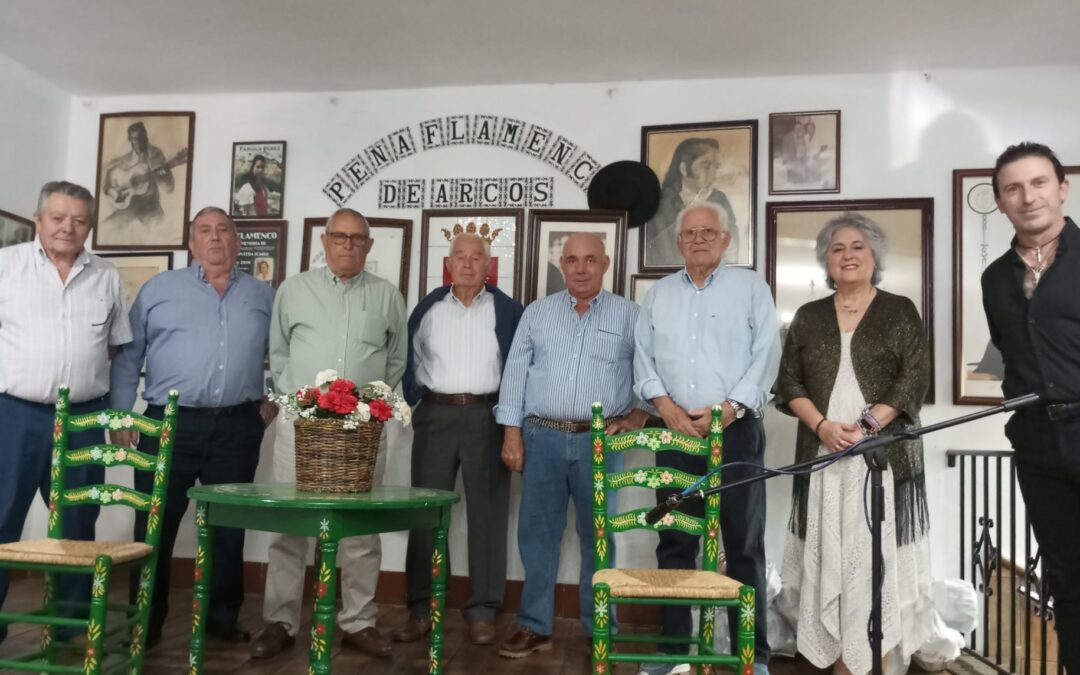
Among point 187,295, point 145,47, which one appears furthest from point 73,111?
point 187,295

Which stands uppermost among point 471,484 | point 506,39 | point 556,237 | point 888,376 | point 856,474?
point 506,39

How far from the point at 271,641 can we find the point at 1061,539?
2667 millimetres

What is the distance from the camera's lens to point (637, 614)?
3893mm

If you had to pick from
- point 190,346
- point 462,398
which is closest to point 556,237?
point 462,398

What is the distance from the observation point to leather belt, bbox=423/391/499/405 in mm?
3609

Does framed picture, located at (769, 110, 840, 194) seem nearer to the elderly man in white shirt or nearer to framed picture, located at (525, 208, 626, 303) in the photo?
framed picture, located at (525, 208, 626, 303)

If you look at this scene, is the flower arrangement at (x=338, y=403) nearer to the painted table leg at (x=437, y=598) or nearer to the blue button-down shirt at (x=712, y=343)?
the painted table leg at (x=437, y=598)

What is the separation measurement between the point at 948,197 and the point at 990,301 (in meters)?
1.72

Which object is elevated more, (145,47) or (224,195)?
(145,47)

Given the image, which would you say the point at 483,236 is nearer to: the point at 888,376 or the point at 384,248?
the point at 384,248

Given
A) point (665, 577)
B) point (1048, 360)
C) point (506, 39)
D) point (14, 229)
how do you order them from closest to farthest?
point (1048, 360) < point (665, 577) < point (506, 39) < point (14, 229)

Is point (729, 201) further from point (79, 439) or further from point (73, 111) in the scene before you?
point (73, 111)

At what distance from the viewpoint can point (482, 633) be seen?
3.45 meters

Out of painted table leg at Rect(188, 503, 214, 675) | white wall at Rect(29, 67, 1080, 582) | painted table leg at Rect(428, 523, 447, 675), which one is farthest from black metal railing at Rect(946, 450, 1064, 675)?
painted table leg at Rect(188, 503, 214, 675)
